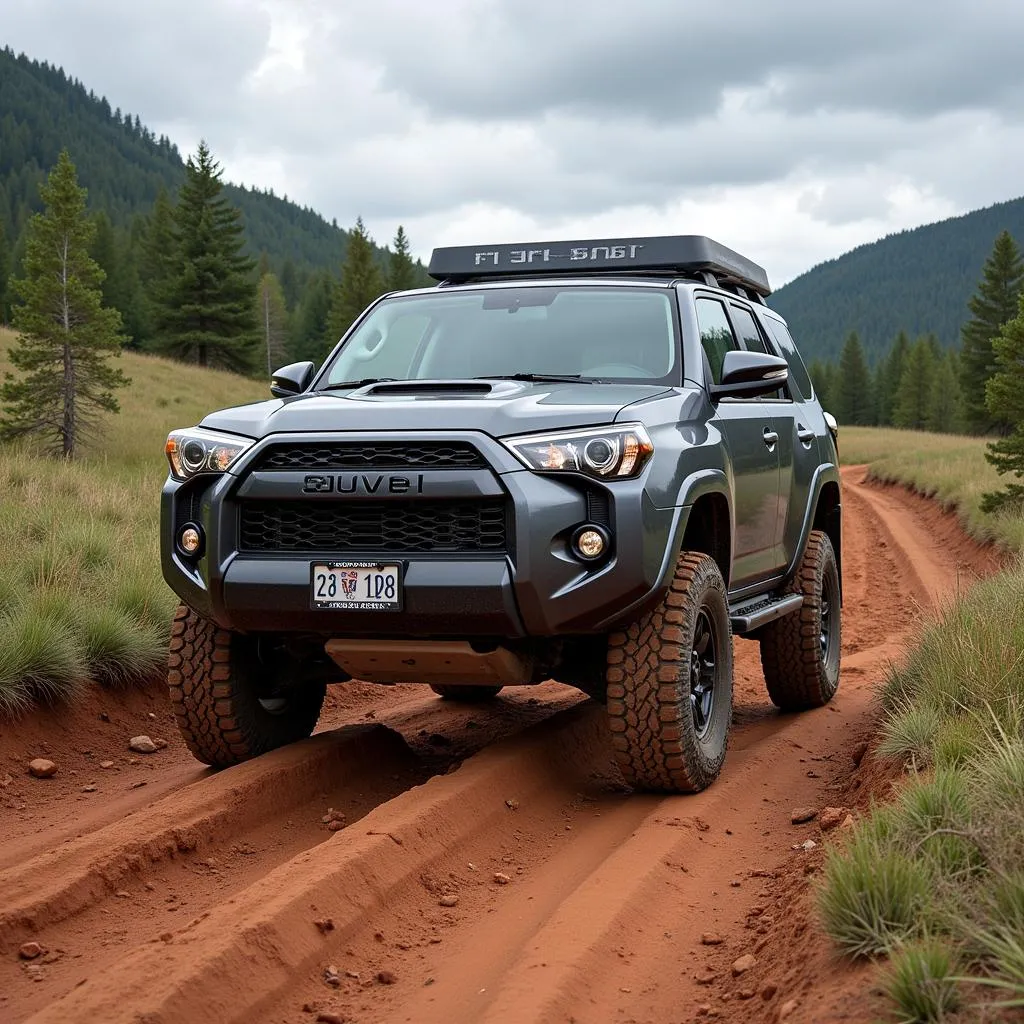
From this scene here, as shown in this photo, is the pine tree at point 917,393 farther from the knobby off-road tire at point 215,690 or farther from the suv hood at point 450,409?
the knobby off-road tire at point 215,690

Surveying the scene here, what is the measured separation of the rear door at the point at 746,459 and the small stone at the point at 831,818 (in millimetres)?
1432

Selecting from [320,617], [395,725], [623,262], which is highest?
[623,262]

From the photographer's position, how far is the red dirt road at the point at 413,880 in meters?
3.28

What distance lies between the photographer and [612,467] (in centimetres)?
479

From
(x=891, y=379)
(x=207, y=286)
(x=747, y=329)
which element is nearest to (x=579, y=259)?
(x=747, y=329)

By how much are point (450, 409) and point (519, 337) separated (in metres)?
1.35

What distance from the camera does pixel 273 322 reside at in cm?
8725

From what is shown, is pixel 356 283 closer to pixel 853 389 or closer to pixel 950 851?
pixel 853 389

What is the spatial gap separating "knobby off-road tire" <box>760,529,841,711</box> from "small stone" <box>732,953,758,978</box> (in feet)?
12.6

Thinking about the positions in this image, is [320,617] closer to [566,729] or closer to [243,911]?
[243,911]

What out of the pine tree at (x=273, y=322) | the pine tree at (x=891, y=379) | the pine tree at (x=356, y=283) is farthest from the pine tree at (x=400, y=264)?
the pine tree at (x=891, y=379)

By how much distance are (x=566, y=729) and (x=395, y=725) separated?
3.73 ft

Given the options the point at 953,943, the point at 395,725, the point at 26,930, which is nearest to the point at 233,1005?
the point at 26,930

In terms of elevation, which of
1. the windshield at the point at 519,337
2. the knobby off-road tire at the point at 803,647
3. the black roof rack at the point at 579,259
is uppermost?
the black roof rack at the point at 579,259
